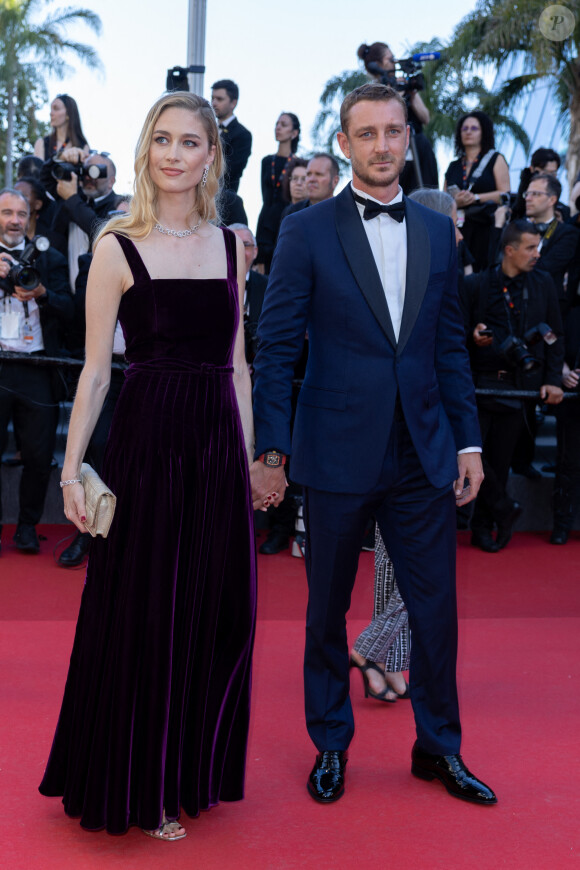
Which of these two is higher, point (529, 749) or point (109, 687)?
point (109, 687)

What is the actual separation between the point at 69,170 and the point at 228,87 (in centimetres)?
204

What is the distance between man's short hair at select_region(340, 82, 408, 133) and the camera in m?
2.85

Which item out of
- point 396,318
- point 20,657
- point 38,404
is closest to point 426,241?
point 396,318

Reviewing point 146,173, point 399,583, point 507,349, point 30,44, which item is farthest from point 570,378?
point 30,44

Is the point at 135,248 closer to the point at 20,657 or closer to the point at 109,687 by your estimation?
the point at 109,687

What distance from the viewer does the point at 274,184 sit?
27.8ft

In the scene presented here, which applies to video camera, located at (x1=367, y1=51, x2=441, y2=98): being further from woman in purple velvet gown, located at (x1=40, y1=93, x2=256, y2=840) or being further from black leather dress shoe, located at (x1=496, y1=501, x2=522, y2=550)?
woman in purple velvet gown, located at (x1=40, y1=93, x2=256, y2=840)

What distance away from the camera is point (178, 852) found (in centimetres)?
255

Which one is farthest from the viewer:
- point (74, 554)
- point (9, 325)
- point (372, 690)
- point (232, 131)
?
point (232, 131)

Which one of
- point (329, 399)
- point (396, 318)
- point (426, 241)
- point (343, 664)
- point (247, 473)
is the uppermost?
point (426, 241)

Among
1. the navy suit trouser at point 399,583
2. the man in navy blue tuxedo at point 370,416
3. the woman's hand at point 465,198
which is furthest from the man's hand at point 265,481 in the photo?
the woman's hand at point 465,198

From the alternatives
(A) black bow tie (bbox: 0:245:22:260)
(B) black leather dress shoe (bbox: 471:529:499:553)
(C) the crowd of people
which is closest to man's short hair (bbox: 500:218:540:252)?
(B) black leather dress shoe (bbox: 471:529:499:553)

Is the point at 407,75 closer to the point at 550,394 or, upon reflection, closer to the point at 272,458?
the point at 550,394

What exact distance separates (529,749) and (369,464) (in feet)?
3.77
